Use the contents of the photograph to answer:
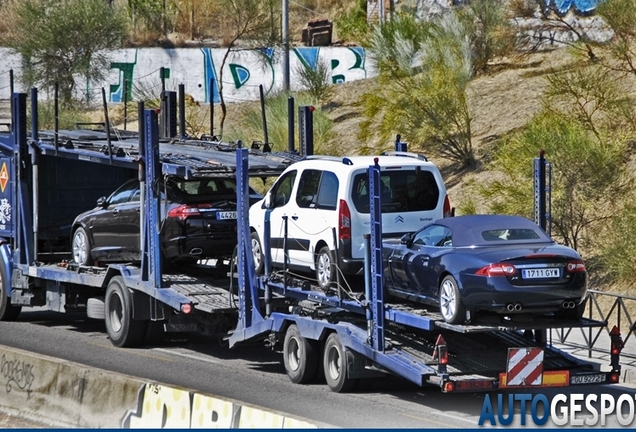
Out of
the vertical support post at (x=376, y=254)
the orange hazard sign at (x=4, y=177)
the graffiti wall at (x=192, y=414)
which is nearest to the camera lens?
the graffiti wall at (x=192, y=414)

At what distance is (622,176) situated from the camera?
915 inches

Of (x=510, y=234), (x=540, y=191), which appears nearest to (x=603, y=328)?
(x=540, y=191)

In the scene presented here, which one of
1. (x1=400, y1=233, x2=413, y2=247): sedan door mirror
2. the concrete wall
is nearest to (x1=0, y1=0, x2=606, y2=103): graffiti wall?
(x1=400, y1=233, x2=413, y2=247): sedan door mirror

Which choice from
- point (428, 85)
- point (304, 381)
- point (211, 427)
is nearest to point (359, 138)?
point (428, 85)

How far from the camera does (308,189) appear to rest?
15156 millimetres

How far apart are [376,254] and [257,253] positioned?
3232mm

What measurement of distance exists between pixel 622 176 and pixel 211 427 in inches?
578

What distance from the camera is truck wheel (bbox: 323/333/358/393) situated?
46.2 feet

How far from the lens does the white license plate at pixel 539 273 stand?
12.6 metres

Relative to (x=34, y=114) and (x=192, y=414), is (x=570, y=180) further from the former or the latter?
(x=192, y=414)

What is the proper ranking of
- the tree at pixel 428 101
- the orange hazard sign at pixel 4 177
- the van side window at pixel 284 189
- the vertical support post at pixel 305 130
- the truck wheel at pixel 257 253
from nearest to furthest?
the van side window at pixel 284 189 < the truck wheel at pixel 257 253 < the vertical support post at pixel 305 130 < the orange hazard sign at pixel 4 177 < the tree at pixel 428 101

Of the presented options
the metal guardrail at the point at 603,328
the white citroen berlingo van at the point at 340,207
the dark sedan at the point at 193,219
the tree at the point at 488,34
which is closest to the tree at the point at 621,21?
the tree at the point at 488,34

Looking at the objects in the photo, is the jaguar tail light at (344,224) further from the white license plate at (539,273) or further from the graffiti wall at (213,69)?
the graffiti wall at (213,69)

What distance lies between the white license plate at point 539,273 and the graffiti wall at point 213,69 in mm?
30898
